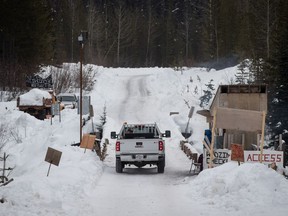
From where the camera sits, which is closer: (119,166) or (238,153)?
(238,153)

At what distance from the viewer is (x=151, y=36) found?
99.8m

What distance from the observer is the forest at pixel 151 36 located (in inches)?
1502

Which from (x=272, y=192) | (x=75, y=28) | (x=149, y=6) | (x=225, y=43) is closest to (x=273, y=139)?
(x=272, y=192)

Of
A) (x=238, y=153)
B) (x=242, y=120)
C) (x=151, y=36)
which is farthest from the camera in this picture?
(x=151, y=36)

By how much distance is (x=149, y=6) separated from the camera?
354ft

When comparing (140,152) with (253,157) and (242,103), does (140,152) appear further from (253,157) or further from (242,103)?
(253,157)

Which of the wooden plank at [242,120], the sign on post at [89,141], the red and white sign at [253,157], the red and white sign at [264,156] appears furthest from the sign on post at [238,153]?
the sign on post at [89,141]

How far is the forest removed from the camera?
125 ft

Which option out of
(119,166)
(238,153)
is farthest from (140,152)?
(238,153)

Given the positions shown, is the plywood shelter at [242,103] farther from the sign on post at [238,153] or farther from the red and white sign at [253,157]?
the sign on post at [238,153]

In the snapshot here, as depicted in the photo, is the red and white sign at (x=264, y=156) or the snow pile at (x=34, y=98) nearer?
the red and white sign at (x=264, y=156)

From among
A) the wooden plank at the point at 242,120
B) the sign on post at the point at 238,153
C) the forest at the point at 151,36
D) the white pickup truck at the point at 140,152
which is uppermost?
the forest at the point at 151,36

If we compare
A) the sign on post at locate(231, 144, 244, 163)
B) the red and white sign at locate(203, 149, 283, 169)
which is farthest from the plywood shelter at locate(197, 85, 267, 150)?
the sign on post at locate(231, 144, 244, 163)

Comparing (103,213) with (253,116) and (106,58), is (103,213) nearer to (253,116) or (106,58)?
(253,116)
